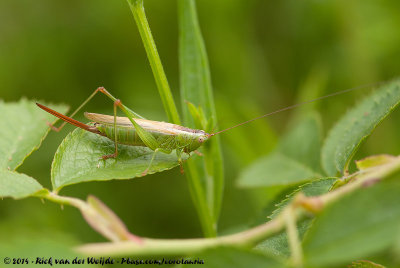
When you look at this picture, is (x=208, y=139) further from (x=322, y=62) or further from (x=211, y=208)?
(x=322, y=62)

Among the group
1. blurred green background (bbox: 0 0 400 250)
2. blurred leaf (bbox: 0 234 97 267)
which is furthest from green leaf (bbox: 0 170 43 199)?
blurred green background (bbox: 0 0 400 250)

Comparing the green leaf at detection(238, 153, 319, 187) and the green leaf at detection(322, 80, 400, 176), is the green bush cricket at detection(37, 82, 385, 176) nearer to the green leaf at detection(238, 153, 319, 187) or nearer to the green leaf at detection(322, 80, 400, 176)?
the green leaf at detection(322, 80, 400, 176)

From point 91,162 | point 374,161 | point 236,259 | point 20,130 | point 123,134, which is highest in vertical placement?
point 123,134

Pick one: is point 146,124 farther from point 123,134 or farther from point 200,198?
point 200,198

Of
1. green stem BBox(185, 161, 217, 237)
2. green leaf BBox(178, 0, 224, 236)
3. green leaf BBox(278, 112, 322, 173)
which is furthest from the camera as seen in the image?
green leaf BBox(278, 112, 322, 173)

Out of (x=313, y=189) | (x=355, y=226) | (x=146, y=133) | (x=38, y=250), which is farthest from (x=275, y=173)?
(x=38, y=250)
